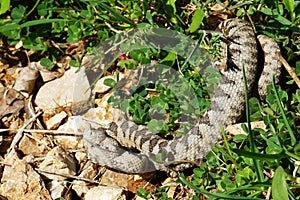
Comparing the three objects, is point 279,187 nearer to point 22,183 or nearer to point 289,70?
point 289,70

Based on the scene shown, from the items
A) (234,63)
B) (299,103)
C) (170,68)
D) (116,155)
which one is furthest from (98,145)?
(299,103)

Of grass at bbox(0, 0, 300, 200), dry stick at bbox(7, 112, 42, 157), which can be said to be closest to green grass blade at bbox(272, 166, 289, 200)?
grass at bbox(0, 0, 300, 200)

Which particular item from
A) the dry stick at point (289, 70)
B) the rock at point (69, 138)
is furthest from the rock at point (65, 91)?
the dry stick at point (289, 70)

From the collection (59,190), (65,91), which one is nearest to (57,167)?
(59,190)

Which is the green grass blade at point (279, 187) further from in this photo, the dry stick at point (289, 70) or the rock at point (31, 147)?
the rock at point (31, 147)

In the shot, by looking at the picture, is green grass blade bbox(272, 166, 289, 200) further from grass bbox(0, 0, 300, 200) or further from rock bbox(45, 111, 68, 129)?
rock bbox(45, 111, 68, 129)

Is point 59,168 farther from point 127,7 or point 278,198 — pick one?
point 278,198

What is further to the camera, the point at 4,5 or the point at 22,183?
the point at 4,5
